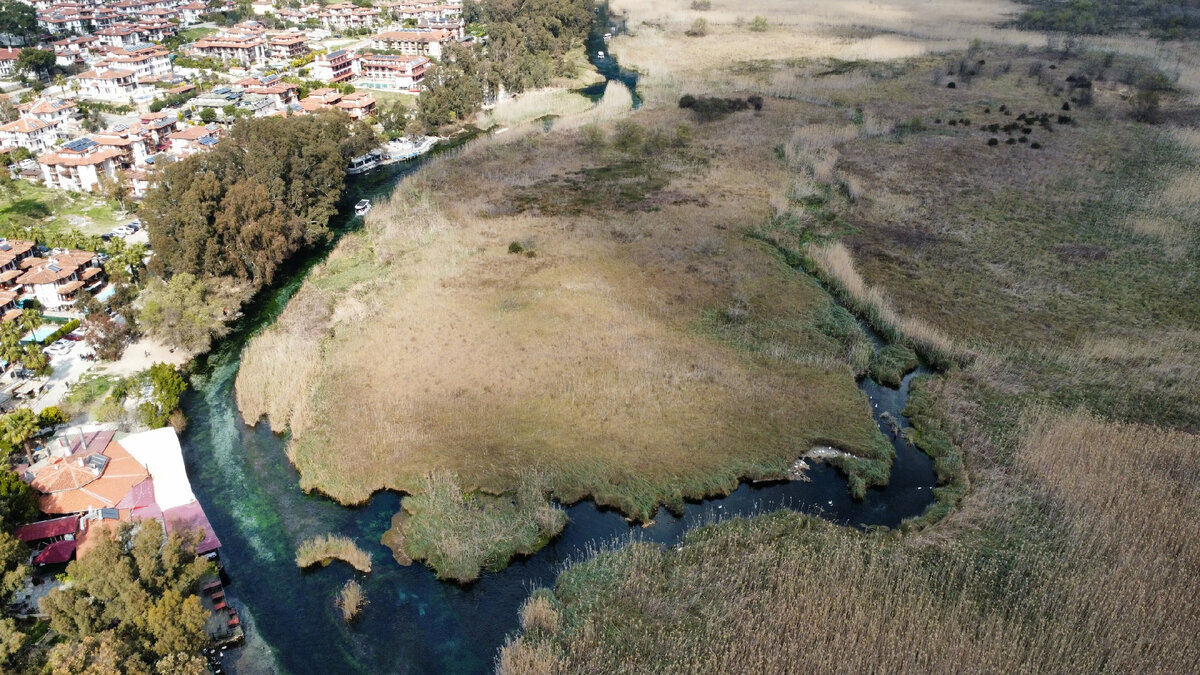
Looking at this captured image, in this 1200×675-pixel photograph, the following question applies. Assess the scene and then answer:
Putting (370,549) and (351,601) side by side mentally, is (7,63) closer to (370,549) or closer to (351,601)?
(370,549)

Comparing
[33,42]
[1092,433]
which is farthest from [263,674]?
[33,42]

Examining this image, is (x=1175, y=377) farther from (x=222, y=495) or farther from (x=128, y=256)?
(x=128, y=256)

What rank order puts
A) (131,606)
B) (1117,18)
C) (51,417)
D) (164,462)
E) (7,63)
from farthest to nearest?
(1117,18)
(7,63)
(51,417)
(164,462)
(131,606)

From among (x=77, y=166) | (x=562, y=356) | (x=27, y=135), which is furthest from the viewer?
(x=27, y=135)

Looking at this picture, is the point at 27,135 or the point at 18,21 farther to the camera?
the point at 18,21

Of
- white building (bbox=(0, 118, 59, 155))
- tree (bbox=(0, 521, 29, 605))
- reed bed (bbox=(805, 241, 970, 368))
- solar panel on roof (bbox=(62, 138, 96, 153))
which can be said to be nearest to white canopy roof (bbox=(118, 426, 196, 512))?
tree (bbox=(0, 521, 29, 605))

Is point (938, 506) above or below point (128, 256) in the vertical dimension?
below

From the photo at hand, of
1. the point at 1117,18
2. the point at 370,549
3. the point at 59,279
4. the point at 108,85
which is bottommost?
the point at 370,549

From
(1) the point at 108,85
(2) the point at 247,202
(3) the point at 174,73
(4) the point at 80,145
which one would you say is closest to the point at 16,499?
(2) the point at 247,202
